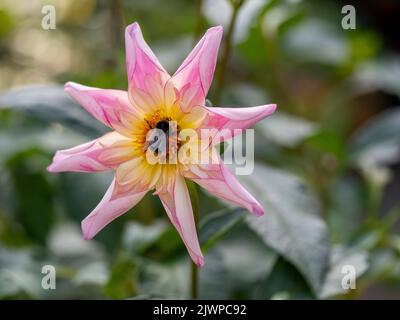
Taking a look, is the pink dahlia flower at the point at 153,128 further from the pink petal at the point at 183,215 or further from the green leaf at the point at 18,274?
the green leaf at the point at 18,274

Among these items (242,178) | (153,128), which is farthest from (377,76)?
(153,128)

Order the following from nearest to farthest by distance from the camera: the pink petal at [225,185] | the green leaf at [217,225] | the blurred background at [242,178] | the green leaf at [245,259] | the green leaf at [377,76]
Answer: the pink petal at [225,185] < the green leaf at [217,225] < the blurred background at [242,178] < the green leaf at [245,259] < the green leaf at [377,76]

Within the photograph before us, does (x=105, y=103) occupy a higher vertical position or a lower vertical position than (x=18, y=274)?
higher

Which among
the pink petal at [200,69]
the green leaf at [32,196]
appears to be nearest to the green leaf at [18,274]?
the green leaf at [32,196]

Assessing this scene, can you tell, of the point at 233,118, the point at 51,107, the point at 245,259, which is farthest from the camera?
the point at 245,259

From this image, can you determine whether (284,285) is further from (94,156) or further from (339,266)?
(94,156)

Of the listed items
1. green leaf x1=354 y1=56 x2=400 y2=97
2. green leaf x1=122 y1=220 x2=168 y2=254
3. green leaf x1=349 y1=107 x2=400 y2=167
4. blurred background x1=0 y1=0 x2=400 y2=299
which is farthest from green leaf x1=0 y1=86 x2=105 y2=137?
green leaf x1=354 y1=56 x2=400 y2=97

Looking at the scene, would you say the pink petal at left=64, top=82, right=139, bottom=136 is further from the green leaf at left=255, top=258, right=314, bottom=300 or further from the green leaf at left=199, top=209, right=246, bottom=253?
the green leaf at left=255, top=258, right=314, bottom=300
